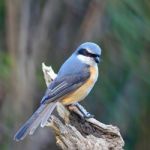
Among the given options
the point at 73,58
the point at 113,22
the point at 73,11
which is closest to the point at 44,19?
the point at 73,11

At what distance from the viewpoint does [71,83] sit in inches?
246

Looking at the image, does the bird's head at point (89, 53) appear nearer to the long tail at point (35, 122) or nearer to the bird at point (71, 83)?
the bird at point (71, 83)

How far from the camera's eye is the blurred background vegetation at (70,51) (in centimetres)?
856

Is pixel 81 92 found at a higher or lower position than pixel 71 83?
lower

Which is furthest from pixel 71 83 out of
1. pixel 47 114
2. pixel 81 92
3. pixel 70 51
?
pixel 70 51

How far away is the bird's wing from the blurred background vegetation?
1983 millimetres

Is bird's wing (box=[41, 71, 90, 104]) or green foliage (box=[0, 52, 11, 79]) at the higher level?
bird's wing (box=[41, 71, 90, 104])

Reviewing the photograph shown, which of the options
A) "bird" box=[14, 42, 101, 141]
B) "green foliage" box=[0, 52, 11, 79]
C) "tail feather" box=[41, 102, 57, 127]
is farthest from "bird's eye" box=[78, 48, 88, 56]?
"green foliage" box=[0, 52, 11, 79]

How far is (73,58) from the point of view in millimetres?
6305

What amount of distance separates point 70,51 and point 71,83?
11.7 feet

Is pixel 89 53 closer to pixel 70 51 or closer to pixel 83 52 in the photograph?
pixel 83 52

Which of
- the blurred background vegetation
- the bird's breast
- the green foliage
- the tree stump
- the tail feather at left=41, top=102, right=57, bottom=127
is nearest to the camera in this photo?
the tree stump

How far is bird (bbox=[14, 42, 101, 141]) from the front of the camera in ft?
19.5

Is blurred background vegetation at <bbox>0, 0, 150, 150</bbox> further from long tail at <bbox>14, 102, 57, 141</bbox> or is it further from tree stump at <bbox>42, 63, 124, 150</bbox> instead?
tree stump at <bbox>42, 63, 124, 150</bbox>
